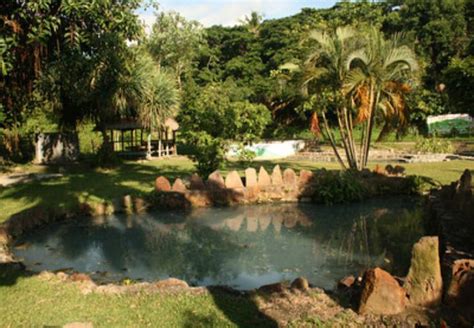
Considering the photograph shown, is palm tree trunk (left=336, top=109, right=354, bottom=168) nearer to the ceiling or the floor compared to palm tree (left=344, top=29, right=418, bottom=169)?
nearer to the floor

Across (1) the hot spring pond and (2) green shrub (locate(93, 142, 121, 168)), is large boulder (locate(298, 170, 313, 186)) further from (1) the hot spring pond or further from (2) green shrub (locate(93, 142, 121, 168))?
(2) green shrub (locate(93, 142, 121, 168))

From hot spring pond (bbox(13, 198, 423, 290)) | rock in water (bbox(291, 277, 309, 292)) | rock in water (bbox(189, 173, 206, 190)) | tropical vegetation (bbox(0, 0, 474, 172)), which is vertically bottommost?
hot spring pond (bbox(13, 198, 423, 290))

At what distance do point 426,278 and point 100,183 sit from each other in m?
12.5

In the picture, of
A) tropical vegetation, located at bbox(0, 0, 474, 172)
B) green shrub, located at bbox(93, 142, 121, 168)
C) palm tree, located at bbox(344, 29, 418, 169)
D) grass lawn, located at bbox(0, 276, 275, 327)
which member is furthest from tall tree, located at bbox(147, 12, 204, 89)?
grass lawn, located at bbox(0, 276, 275, 327)

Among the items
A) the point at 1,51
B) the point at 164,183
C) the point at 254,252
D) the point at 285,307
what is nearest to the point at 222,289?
the point at 285,307

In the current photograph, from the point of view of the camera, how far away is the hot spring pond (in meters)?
8.34

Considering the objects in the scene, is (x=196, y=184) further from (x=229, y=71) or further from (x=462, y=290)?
(x=229, y=71)

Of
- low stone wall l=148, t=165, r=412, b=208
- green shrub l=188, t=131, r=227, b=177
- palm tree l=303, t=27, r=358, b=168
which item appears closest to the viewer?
low stone wall l=148, t=165, r=412, b=208

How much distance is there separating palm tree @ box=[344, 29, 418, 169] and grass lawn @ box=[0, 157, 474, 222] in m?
3.31

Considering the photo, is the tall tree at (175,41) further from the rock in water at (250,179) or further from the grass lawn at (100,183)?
the rock in water at (250,179)

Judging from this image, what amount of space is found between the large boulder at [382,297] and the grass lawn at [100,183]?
8.59 metres

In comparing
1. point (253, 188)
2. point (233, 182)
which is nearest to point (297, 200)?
point (253, 188)

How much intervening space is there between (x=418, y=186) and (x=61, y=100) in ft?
45.7

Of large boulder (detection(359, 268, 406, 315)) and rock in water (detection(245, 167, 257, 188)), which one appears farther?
rock in water (detection(245, 167, 257, 188))
